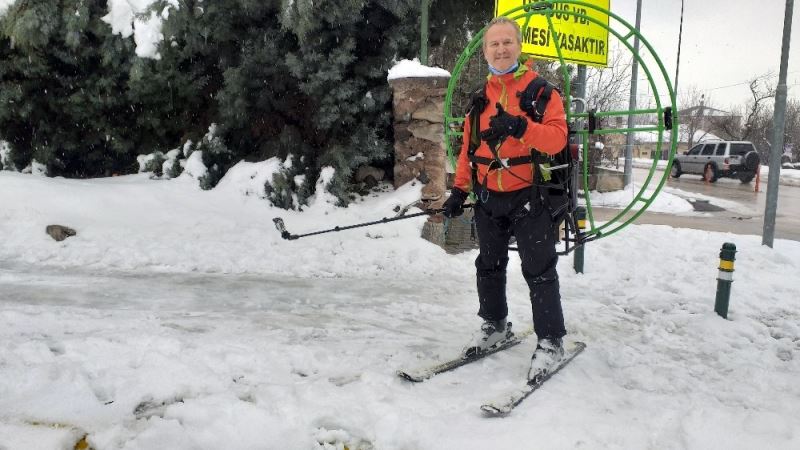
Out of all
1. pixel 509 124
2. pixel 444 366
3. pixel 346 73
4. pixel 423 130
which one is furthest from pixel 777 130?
pixel 444 366

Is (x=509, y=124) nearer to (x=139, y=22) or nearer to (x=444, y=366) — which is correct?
(x=444, y=366)

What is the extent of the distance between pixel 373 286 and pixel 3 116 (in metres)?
6.36

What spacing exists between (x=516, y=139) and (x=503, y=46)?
1.89ft

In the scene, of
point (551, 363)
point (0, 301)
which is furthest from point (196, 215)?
point (551, 363)

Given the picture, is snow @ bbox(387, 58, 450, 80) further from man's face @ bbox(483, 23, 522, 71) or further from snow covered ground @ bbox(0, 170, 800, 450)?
man's face @ bbox(483, 23, 522, 71)

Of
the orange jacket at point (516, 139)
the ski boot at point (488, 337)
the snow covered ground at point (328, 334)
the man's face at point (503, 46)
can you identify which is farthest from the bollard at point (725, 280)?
the man's face at point (503, 46)

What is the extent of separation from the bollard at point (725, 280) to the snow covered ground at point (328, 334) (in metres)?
0.13

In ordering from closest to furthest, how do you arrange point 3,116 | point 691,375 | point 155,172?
point 691,375
point 3,116
point 155,172

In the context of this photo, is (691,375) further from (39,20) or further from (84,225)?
(39,20)

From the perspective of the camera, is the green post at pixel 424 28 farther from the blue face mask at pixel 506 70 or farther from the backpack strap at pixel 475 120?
the blue face mask at pixel 506 70

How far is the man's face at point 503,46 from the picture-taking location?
329 centimetres

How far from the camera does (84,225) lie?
7.08 m

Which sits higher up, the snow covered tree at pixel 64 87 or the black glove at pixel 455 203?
the snow covered tree at pixel 64 87

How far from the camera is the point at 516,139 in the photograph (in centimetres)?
318
